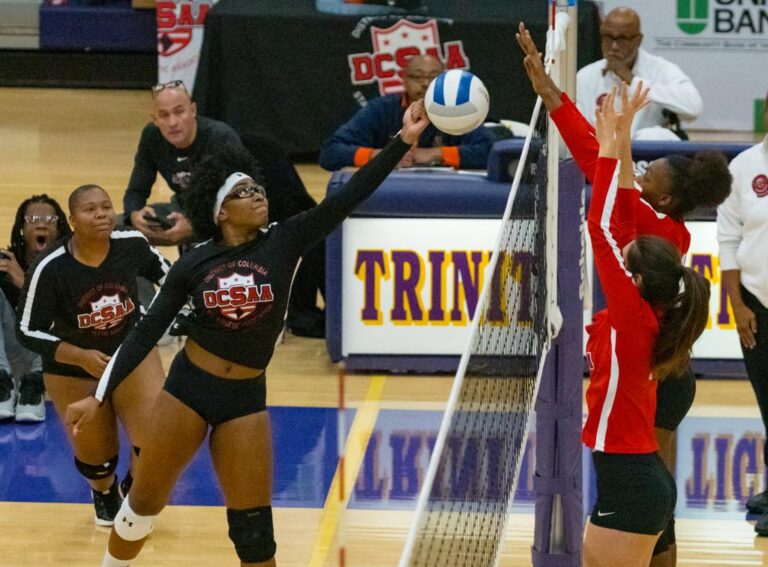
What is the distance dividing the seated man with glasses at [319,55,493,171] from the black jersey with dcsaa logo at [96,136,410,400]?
4.05 meters

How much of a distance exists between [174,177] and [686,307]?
5106mm

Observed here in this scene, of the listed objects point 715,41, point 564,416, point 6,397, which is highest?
point 715,41

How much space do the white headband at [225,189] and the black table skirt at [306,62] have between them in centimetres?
842

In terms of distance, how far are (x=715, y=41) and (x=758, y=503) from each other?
8945 mm

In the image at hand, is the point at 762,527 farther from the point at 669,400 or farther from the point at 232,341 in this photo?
the point at 232,341

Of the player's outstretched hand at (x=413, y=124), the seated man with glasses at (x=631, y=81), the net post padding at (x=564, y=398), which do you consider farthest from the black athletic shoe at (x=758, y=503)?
the seated man with glasses at (x=631, y=81)

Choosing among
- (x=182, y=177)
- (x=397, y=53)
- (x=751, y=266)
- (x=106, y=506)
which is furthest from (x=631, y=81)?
(x=106, y=506)

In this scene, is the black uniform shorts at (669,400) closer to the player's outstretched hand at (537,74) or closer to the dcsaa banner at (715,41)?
the player's outstretched hand at (537,74)

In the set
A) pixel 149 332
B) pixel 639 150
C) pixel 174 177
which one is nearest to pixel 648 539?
pixel 149 332

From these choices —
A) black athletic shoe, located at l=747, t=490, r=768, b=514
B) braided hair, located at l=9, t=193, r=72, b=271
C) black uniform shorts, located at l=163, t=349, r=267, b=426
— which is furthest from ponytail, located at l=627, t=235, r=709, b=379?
braided hair, located at l=9, t=193, r=72, b=271

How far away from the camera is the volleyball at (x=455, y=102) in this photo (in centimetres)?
575

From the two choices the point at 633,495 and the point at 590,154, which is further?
the point at 590,154

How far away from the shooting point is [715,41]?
49.2 feet

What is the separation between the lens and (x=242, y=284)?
17.5 ft
